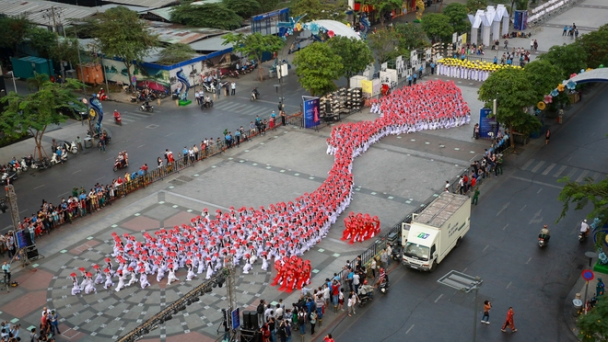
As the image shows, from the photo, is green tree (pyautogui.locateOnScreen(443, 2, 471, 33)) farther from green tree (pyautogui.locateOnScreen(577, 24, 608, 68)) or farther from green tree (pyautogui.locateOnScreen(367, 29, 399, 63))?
green tree (pyautogui.locateOnScreen(577, 24, 608, 68))

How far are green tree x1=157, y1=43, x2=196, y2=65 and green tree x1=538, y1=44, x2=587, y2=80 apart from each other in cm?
3187

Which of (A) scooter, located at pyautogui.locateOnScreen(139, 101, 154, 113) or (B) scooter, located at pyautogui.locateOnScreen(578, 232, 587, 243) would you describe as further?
(A) scooter, located at pyautogui.locateOnScreen(139, 101, 154, 113)

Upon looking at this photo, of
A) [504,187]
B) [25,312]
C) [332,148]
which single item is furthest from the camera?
[332,148]

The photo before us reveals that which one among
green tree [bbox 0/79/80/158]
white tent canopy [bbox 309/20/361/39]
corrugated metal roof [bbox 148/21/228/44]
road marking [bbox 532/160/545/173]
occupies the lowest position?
road marking [bbox 532/160/545/173]

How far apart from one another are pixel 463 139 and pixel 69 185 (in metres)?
27.6

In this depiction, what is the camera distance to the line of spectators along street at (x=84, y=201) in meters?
36.4

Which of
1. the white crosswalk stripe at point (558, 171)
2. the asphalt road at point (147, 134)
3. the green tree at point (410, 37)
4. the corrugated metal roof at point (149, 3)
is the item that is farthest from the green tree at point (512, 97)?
the corrugated metal roof at point (149, 3)

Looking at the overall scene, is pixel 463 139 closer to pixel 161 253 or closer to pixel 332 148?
pixel 332 148

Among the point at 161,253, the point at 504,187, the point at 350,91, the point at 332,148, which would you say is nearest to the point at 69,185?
the point at 161,253

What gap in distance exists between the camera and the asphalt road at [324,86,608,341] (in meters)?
28.2

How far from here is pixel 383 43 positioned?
65.1 meters

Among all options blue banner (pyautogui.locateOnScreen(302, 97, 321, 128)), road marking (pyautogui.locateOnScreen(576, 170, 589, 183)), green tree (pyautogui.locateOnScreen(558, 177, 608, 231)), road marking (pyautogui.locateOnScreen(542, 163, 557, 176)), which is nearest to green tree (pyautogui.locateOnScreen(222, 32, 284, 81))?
blue banner (pyautogui.locateOnScreen(302, 97, 321, 128))

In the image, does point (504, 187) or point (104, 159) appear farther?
point (104, 159)

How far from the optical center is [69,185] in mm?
43656
